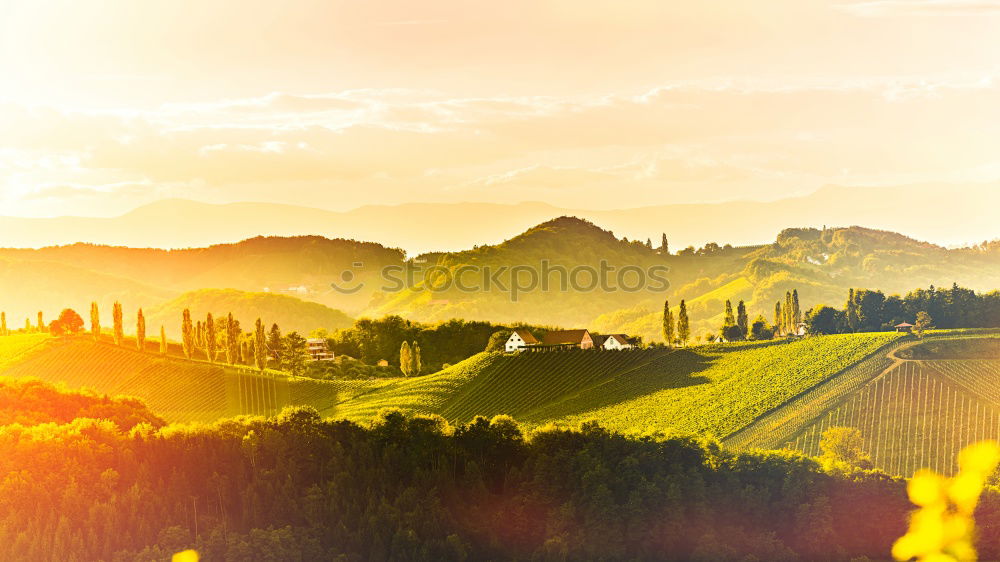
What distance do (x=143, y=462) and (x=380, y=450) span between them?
17345mm

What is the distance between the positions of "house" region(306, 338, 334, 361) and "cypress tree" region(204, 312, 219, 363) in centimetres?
1561

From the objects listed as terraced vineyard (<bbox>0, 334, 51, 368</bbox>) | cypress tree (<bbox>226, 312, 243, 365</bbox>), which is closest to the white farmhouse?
cypress tree (<bbox>226, 312, 243, 365</bbox>)

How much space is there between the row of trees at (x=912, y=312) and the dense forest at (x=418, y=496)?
63183mm

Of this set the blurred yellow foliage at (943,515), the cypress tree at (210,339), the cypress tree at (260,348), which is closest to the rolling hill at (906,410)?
the blurred yellow foliage at (943,515)

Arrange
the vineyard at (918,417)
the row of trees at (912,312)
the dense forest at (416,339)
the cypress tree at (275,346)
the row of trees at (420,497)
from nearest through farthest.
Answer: the row of trees at (420,497) < the vineyard at (918,417) < the row of trees at (912,312) < the cypress tree at (275,346) < the dense forest at (416,339)

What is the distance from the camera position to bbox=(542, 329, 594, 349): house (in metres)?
135

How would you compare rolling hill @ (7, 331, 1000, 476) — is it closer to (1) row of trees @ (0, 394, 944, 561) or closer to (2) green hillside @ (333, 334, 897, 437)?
(2) green hillside @ (333, 334, 897, 437)

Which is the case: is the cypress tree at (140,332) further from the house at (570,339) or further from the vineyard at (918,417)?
the vineyard at (918,417)

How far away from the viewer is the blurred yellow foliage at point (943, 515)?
223 feet

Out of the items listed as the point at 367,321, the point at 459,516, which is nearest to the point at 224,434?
the point at 459,516

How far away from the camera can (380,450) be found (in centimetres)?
7656

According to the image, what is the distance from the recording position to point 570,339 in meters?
138

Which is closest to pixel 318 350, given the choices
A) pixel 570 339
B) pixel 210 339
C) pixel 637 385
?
pixel 210 339

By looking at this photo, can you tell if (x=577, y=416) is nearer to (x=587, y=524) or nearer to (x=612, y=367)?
(x=612, y=367)
